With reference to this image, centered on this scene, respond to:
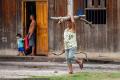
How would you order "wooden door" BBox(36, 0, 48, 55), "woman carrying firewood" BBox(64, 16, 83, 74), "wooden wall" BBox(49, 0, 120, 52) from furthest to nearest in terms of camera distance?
1. "wooden door" BBox(36, 0, 48, 55)
2. "wooden wall" BBox(49, 0, 120, 52)
3. "woman carrying firewood" BBox(64, 16, 83, 74)

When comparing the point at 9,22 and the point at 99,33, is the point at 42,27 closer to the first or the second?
the point at 9,22

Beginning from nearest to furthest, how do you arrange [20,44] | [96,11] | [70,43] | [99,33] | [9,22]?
1. [70,43]
2. [99,33]
3. [96,11]
4. [20,44]
5. [9,22]

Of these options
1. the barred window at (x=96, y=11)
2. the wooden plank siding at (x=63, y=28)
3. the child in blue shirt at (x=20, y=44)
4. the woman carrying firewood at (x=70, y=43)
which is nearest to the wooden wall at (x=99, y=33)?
the wooden plank siding at (x=63, y=28)

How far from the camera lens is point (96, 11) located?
23.3m

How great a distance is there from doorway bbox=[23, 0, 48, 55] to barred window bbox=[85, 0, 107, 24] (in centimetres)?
209

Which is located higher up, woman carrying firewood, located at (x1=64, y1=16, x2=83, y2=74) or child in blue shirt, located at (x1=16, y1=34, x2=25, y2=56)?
woman carrying firewood, located at (x1=64, y1=16, x2=83, y2=74)

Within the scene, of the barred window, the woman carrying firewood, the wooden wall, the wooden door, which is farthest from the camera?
the wooden door

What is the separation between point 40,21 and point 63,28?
140 centimetres

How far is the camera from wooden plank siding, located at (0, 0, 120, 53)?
75.5 ft

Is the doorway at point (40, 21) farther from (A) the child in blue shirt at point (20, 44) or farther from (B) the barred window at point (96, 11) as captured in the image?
(B) the barred window at point (96, 11)

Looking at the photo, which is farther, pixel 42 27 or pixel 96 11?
pixel 42 27

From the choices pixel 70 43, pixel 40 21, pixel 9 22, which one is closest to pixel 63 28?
pixel 40 21

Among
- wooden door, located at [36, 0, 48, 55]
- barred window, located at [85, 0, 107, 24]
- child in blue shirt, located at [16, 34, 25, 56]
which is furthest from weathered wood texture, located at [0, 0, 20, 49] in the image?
barred window, located at [85, 0, 107, 24]

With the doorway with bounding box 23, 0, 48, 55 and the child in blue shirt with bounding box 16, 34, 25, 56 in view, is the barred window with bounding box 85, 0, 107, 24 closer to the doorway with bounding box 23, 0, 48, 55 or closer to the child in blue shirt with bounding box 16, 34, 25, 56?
the doorway with bounding box 23, 0, 48, 55
